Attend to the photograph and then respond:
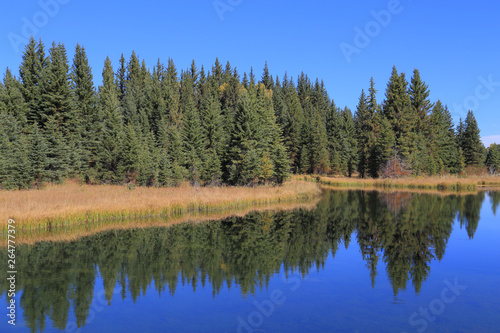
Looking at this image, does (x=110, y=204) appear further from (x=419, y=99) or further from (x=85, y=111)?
(x=419, y=99)

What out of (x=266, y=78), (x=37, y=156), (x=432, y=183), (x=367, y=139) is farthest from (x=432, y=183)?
(x=266, y=78)

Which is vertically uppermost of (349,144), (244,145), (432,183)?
(349,144)

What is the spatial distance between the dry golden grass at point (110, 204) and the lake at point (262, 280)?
3.14 m

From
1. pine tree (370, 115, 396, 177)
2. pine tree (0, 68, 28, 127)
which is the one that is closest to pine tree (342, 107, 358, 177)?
pine tree (370, 115, 396, 177)

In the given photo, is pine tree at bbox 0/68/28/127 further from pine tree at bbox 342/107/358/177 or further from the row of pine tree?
pine tree at bbox 342/107/358/177

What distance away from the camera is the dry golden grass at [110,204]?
22.7 metres

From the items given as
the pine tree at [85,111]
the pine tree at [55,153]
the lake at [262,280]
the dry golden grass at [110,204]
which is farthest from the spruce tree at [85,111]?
the lake at [262,280]

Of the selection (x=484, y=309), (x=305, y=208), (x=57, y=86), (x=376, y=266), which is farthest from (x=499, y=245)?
(x=57, y=86)

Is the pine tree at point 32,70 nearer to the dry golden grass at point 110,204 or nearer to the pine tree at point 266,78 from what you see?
the dry golden grass at point 110,204

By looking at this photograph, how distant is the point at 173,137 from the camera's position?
180ft

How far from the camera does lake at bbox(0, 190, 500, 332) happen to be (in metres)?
11.4

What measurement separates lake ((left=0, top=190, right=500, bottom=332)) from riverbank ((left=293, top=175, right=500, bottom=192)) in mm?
31319

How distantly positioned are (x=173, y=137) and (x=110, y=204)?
28.6 metres

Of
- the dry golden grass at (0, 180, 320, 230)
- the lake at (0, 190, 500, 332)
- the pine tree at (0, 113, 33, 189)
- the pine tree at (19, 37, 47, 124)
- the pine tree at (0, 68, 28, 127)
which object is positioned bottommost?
the lake at (0, 190, 500, 332)
